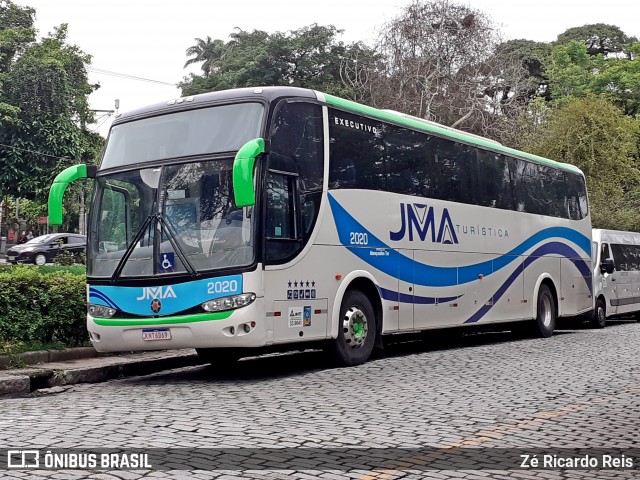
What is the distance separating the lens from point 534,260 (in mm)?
17344

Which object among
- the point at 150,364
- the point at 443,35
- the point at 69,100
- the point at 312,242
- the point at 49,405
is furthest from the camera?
the point at 69,100

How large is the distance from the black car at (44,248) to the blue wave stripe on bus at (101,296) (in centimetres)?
2667

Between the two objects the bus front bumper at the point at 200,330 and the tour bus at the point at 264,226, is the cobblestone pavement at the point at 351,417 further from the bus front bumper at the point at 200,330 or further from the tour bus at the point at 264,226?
the tour bus at the point at 264,226

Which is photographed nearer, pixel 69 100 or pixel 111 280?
pixel 111 280

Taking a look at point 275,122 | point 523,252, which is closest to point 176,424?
point 275,122

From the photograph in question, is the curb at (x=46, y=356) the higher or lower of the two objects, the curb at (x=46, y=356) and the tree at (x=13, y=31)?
the lower

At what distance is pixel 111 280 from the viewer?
10445 mm

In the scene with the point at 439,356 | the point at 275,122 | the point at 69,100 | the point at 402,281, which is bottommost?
the point at 439,356

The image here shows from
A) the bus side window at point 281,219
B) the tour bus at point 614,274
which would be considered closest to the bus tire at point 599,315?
the tour bus at point 614,274

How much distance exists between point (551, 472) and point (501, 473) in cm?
35

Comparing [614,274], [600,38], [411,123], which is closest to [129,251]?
[411,123]

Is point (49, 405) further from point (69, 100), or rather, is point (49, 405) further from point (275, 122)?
point (69, 100)

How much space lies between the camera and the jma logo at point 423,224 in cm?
1288

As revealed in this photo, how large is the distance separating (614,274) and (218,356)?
14447 mm
